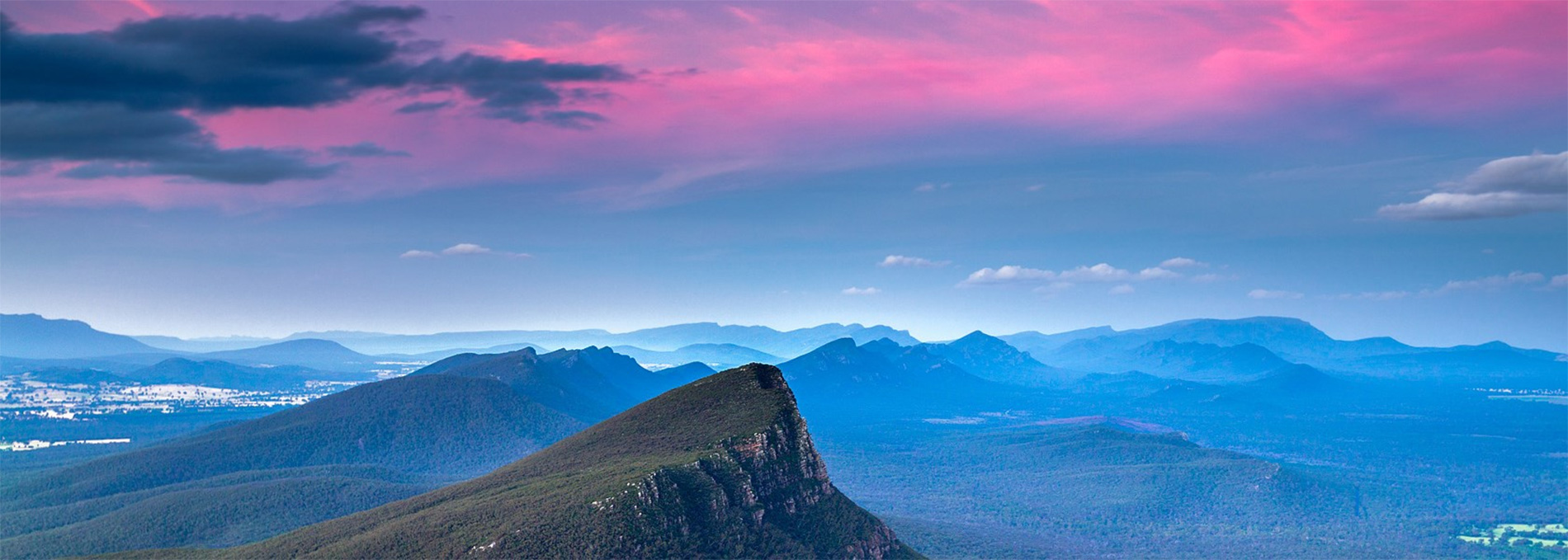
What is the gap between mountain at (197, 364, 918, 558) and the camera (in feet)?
359

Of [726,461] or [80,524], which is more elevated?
[726,461]

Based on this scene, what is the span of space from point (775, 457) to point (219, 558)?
66.9 m

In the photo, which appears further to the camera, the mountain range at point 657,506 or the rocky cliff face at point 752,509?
the rocky cliff face at point 752,509

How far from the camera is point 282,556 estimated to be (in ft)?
396

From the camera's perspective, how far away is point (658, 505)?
113 meters

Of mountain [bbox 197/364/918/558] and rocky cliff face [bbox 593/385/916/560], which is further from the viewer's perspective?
rocky cliff face [bbox 593/385/916/560]

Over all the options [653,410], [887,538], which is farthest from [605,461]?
→ [887,538]

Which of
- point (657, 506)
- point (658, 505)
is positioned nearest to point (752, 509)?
point (658, 505)

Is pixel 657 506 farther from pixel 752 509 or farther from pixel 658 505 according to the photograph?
pixel 752 509

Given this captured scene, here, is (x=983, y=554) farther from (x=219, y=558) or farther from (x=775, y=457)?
(x=219, y=558)

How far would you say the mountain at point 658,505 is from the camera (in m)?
109

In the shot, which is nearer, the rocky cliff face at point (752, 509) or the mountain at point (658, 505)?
the mountain at point (658, 505)

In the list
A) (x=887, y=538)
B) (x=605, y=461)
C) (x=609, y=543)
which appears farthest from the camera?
(x=605, y=461)

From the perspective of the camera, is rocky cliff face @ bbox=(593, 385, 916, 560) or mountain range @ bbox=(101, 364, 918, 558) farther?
rocky cliff face @ bbox=(593, 385, 916, 560)
